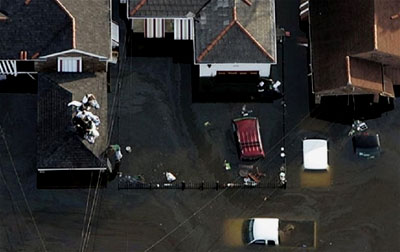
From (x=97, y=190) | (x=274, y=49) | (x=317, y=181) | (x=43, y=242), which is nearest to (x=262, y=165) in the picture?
(x=317, y=181)

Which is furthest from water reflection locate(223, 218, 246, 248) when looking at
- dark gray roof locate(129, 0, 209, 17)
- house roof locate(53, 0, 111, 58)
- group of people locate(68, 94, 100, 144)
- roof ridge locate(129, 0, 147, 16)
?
roof ridge locate(129, 0, 147, 16)

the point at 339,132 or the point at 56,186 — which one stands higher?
the point at 339,132

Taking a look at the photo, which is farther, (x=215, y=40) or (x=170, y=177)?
(x=170, y=177)

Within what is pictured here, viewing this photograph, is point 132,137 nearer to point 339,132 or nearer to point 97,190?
point 97,190

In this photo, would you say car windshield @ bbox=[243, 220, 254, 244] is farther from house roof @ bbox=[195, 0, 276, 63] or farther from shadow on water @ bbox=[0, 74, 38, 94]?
shadow on water @ bbox=[0, 74, 38, 94]

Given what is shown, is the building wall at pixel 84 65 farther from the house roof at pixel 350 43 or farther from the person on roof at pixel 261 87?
the house roof at pixel 350 43

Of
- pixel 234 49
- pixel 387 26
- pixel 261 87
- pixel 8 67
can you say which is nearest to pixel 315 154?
pixel 261 87

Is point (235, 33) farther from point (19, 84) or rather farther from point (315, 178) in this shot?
point (19, 84)
